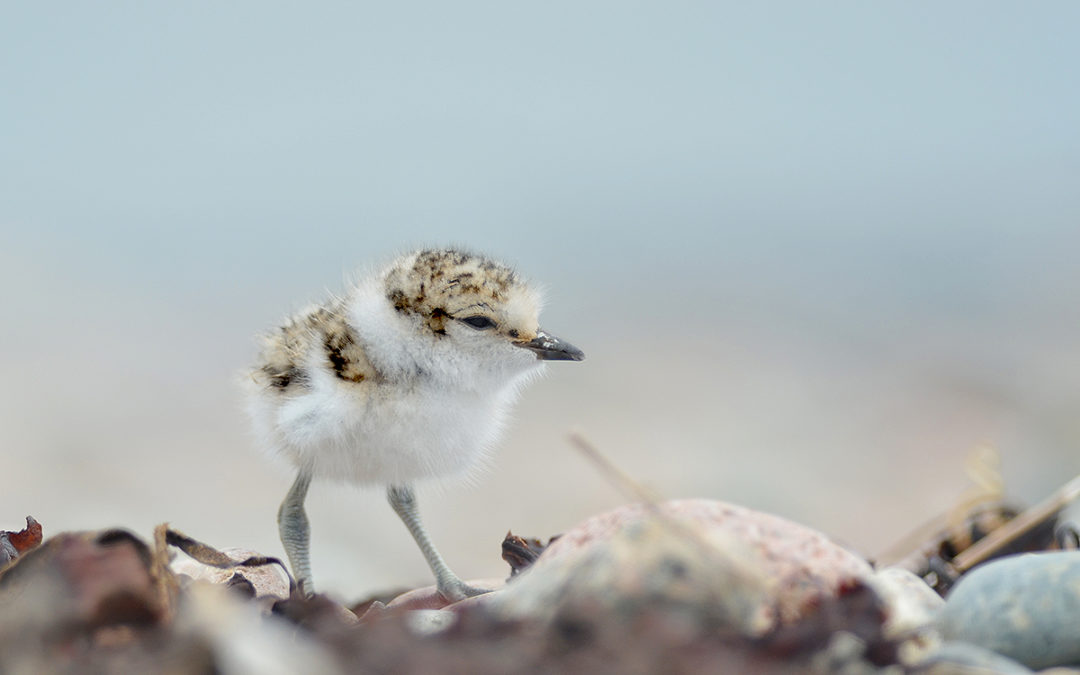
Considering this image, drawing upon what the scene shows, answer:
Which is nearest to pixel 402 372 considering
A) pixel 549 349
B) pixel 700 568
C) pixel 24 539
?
pixel 549 349

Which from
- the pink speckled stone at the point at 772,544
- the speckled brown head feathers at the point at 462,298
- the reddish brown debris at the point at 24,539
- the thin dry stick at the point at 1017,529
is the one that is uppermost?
the speckled brown head feathers at the point at 462,298

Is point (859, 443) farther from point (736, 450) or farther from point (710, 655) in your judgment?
point (710, 655)

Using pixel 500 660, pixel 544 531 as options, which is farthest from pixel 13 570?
pixel 544 531

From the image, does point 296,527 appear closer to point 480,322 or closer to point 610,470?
point 480,322

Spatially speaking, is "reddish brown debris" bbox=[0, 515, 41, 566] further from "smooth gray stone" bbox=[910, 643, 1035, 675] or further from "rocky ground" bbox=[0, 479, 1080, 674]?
"smooth gray stone" bbox=[910, 643, 1035, 675]

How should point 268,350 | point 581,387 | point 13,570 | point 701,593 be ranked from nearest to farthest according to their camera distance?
point 701,593
point 13,570
point 268,350
point 581,387

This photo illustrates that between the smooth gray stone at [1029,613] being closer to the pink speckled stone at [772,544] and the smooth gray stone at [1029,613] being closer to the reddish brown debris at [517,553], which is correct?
the pink speckled stone at [772,544]

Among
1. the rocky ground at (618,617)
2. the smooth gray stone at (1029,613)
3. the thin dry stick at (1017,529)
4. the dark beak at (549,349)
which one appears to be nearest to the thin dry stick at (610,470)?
the rocky ground at (618,617)
